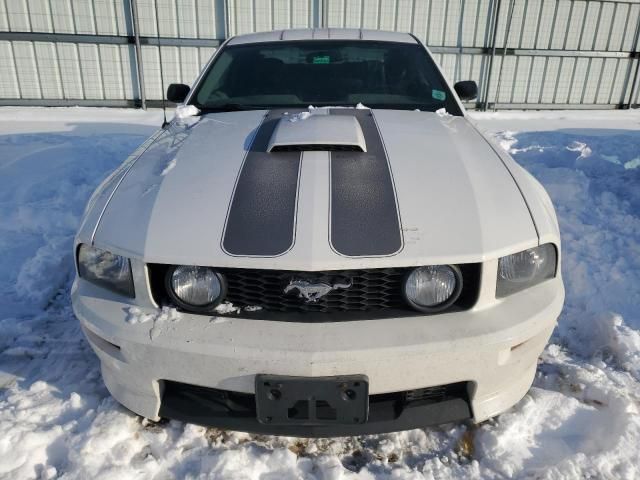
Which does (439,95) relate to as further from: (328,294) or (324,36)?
(328,294)

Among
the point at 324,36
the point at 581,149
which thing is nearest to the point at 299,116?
the point at 324,36

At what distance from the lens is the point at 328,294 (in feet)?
5.22

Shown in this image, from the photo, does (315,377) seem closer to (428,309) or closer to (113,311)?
(428,309)

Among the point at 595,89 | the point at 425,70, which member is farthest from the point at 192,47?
the point at 595,89

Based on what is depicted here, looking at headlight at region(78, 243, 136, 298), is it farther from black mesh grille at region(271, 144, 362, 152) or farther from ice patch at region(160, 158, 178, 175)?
black mesh grille at region(271, 144, 362, 152)

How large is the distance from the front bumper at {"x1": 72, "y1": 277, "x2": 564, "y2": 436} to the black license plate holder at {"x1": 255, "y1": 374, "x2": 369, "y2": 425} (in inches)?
1.1

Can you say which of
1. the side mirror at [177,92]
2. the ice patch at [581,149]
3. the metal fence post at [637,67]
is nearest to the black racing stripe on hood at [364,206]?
the side mirror at [177,92]

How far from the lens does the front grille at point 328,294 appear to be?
1.57 m

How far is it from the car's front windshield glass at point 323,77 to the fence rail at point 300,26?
6.13 meters

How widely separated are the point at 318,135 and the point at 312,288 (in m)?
0.81

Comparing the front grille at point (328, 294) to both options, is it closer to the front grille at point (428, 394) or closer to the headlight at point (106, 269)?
the headlight at point (106, 269)

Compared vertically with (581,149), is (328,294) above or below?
above

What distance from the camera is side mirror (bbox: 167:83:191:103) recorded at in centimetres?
317

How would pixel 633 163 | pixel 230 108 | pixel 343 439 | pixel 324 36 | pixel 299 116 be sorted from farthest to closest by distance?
pixel 633 163
pixel 324 36
pixel 230 108
pixel 299 116
pixel 343 439
